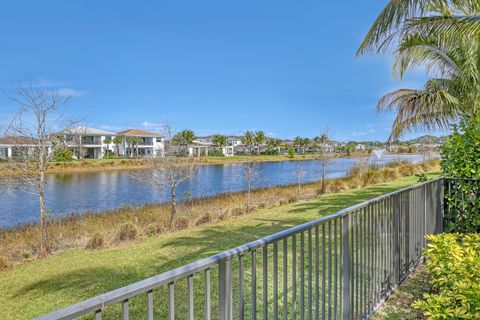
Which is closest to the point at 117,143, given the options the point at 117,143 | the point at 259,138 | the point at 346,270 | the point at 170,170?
the point at 117,143

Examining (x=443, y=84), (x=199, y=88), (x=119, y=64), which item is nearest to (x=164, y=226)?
(x=443, y=84)

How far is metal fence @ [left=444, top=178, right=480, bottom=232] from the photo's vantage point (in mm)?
5227

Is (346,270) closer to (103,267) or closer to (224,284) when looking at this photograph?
(224,284)

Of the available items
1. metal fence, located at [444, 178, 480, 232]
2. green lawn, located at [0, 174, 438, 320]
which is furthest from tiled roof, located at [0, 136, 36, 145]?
metal fence, located at [444, 178, 480, 232]

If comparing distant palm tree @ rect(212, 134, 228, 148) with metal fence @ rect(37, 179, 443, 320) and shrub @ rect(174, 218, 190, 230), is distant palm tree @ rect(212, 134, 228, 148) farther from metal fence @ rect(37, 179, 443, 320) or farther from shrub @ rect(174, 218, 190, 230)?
metal fence @ rect(37, 179, 443, 320)

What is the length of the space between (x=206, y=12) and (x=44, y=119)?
15.3m

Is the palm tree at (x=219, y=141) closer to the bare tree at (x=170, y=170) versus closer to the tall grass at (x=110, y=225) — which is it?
the tall grass at (x=110, y=225)

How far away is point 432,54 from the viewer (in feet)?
29.2

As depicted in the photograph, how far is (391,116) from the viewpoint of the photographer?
1173 cm

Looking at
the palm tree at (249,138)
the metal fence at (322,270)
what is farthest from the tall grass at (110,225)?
the palm tree at (249,138)

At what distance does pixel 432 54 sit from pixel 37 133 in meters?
10.5

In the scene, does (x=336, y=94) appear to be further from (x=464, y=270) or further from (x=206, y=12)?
(x=464, y=270)

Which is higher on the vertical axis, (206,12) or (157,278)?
(206,12)

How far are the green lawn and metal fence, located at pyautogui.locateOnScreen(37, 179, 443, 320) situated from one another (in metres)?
1.13
